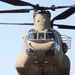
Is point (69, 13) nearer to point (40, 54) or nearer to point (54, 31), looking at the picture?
point (54, 31)

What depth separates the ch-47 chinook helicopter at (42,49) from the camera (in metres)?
18.2

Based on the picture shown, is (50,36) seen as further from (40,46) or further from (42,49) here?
(42,49)

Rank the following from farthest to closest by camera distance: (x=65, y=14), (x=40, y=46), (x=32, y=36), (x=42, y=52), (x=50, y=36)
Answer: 1. (x=65, y=14)
2. (x=50, y=36)
3. (x=32, y=36)
4. (x=40, y=46)
5. (x=42, y=52)

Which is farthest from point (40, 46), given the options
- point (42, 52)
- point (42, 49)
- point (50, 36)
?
point (50, 36)

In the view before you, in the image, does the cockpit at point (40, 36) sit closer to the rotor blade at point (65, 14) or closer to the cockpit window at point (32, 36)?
the cockpit window at point (32, 36)

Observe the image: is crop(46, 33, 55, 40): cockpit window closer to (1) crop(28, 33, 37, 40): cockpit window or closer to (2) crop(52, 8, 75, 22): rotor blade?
(1) crop(28, 33, 37, 40): cockpit window

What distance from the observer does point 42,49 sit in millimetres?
17953

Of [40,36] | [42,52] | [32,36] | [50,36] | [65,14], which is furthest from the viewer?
[65,14]

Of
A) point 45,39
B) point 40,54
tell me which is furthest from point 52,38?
point 40,54

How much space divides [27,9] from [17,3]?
1195mm

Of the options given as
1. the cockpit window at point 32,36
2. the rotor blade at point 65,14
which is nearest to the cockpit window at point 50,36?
the cockpit window at point 32,36

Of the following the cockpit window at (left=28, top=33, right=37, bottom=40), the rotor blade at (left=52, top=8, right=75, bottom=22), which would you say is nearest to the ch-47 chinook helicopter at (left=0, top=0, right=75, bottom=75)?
the cockpit window at (left=28, top=33, right=37, bottom=40)

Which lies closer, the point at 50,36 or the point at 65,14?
the point at 50,36

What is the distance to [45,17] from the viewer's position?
2070cm
